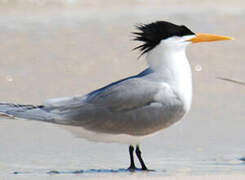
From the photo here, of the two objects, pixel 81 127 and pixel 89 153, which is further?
pixel 89 153

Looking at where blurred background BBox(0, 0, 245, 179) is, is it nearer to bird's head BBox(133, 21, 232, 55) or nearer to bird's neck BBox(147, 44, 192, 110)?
bird's neck BBox(147, 44, 192, 110)

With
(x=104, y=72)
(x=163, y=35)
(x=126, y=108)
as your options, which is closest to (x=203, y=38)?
(x=163, y=35)

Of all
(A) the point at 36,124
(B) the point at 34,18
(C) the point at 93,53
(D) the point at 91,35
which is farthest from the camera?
(B) the point at 34,18

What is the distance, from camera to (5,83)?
9.59 meters

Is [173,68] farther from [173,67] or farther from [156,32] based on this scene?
[156,32]

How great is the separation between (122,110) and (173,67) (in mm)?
469

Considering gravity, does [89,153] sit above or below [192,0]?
below

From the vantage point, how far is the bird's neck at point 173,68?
6.14 metres

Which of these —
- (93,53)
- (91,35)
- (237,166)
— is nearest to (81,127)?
(237,166)

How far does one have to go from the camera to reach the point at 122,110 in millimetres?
6137

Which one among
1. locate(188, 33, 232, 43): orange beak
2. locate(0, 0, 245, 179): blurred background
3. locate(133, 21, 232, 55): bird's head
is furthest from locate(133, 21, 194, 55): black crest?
locate(0, 0, 245, 179): blurred background

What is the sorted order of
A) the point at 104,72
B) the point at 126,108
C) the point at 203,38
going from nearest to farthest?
the point at 126,108, the point at 203,38, the point at 104,72

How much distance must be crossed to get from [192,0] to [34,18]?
13.9 ft

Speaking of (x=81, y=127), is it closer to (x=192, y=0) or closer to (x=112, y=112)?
(x=112, y=112)
